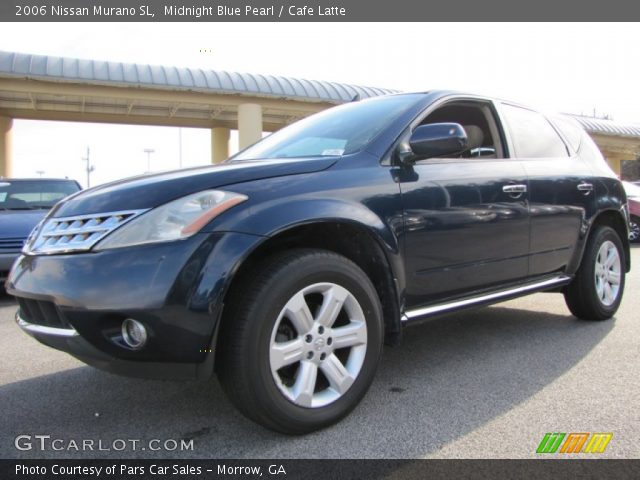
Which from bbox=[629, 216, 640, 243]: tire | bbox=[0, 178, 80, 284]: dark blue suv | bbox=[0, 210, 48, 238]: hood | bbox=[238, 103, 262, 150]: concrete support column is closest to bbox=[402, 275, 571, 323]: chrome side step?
bbox=[0, 178, 80, 284]: dark blue suv

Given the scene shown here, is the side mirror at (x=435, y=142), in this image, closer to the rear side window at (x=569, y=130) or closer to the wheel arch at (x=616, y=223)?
the rear side window at (x=569, y=130)

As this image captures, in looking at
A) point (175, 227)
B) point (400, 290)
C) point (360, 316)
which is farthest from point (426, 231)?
point (175, 227)

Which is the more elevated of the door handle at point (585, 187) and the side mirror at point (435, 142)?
the side mirror at point (435, 142)

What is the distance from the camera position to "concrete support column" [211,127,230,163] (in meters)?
23.1

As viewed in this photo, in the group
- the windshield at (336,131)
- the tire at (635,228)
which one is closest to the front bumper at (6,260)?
the windshield at (336,131)

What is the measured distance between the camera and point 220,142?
76.0 ft

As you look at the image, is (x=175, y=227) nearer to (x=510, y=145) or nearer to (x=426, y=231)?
(x=426, y=231)

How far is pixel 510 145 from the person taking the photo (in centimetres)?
369

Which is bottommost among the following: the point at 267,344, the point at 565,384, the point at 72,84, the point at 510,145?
the point at 565,384

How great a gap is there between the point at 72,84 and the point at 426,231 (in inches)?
649

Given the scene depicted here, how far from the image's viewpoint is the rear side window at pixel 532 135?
3.77 metres

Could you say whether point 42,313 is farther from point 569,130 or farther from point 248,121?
point 248,121

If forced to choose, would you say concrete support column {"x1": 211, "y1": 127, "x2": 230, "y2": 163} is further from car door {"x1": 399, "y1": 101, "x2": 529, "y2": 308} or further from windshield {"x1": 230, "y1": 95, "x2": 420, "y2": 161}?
car door {"x1": 399, "y1": 101, "x2": 529, "y2": 308}

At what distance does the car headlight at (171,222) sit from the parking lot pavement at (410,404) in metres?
0.89
